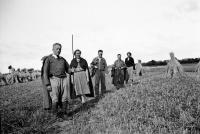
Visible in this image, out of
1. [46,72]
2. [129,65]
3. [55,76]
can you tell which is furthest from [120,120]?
[129,65]

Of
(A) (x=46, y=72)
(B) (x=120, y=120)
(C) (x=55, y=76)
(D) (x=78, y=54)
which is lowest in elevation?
(B) (x=120, y=120)

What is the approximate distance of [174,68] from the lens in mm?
16547

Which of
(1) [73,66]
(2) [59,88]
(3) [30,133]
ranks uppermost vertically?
(1) [73,66]

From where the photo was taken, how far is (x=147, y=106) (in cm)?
722

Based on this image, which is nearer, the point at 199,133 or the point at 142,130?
the point at 199,133

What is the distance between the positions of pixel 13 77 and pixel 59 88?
82.4 feet

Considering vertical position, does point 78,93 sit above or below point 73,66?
below

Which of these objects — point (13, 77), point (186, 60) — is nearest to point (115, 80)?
point (13, 77)

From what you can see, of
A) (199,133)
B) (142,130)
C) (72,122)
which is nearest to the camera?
(199,133)

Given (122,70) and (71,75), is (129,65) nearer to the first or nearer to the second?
(122,70)

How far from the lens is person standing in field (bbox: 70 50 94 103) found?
34.4 feet

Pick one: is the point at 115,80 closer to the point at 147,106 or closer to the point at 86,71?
the point at 86,71

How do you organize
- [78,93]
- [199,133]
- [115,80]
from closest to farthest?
[199,133]
[78,93]
[115,80]

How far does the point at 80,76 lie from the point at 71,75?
0.44m
